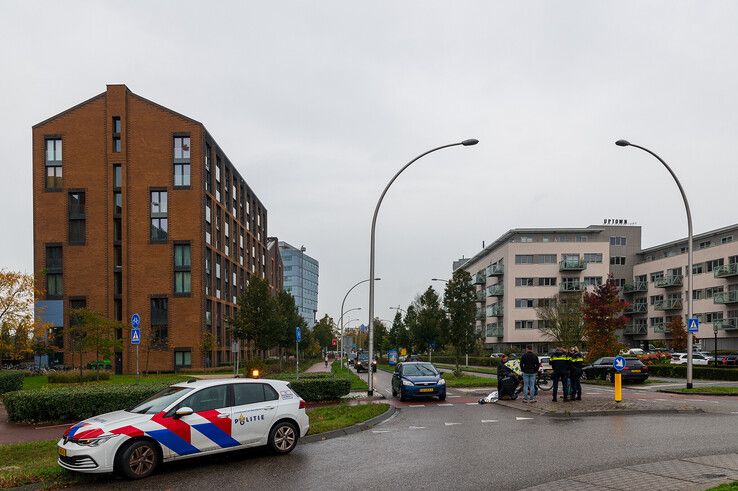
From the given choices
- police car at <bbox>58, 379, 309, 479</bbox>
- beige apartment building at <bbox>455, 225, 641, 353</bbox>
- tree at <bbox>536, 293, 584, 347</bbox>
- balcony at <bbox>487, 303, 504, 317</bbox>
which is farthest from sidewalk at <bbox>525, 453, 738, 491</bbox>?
balcony at <bbox>487, 303, 504, 317</bbox>

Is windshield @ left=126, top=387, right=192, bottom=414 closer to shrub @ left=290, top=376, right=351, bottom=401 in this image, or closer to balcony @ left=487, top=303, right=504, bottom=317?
shrub @ left=290, top=376, right=351, bottom=401

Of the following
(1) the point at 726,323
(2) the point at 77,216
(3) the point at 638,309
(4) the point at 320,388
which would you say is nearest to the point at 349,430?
(4) the point at 320,388

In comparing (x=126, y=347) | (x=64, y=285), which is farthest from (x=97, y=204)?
(x=126, y=347)

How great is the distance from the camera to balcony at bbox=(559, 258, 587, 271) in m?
73.9

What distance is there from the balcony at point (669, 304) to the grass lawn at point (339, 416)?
61868 millimetres

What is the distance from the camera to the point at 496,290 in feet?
267

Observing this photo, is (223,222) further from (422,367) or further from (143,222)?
(422,367)

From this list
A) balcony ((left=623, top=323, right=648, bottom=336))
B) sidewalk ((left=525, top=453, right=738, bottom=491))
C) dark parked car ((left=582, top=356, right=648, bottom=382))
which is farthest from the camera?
balcony ((left=623, top=323, right=648, bottom=336))

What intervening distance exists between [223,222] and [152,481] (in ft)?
176

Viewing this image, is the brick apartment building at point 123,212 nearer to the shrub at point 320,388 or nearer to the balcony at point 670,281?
the shrub at point 320,388

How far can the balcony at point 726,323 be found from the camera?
57719mm

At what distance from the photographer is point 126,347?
165 feet

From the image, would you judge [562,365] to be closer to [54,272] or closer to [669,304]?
[54,272]

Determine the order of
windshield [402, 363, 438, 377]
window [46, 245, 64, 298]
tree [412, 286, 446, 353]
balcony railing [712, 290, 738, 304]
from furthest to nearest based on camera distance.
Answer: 1. balcony railing [712, 290, 738, 304]
2. window [46, 245, 64, 298]
3. tree [412, 286, 446, 353]
4. windshield [402, 363, 438, 377]
